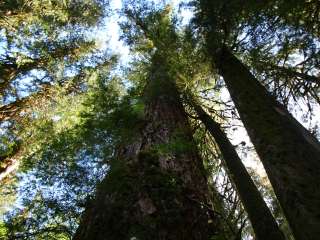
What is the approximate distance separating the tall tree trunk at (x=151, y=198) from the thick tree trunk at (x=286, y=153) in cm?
106

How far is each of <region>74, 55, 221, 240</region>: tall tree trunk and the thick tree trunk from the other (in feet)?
3.48

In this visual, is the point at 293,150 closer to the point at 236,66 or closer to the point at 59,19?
the point at 236,66

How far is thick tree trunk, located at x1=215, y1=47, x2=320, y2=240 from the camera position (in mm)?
3498

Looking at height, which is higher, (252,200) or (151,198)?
(151,198)

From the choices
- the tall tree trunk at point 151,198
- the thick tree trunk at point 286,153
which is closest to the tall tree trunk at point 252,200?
the tall tree trunk at point 151,198

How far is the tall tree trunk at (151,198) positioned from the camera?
168 inches

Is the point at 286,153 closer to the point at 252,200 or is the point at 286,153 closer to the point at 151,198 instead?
the point at 252,200

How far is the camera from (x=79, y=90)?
44.2 ft

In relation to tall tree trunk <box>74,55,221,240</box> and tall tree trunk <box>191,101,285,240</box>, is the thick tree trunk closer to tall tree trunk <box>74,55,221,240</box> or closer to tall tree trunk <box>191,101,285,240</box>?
tall tree trunk <box>191,101,285,240</box>

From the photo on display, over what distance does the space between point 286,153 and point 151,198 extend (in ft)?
6.03

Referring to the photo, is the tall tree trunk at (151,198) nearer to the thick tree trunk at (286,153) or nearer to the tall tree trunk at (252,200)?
the tall tree trunk at (252,200)

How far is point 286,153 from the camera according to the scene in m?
4.23

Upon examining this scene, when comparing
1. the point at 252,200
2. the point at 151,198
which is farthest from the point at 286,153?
the point at 151,198

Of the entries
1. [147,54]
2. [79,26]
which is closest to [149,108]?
[147,54]
